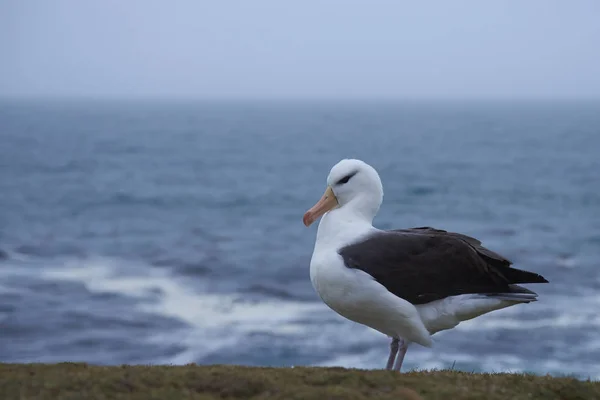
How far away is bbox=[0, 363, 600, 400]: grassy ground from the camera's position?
5.62 meters

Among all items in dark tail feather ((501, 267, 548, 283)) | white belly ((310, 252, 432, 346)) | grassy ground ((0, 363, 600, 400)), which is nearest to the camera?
grassy ground ((0, 363, 600, 400))

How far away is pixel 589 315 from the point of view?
70.5 ft

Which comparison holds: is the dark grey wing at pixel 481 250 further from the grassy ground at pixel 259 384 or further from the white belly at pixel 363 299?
the grassy ground at pixel 259 384

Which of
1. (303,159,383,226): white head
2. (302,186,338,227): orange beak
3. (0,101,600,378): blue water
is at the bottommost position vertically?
(0,101,600,378): blue water

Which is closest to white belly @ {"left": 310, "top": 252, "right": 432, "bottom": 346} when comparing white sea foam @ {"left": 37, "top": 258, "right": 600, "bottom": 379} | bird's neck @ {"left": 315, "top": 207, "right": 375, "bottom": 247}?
bird's neck @ {"left": 315, "top": 207, "right": 375, "bottom": 247}

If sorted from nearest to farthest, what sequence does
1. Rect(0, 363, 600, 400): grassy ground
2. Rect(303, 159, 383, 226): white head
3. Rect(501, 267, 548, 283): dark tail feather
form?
Rect(0, 363, 600, 400): grassy ground → Rect(501, 267, 548, 283): dark tail feather → Rect(303, 159, 383, 226): white head

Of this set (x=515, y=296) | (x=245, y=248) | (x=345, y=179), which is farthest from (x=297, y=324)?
(x=515, y=296)

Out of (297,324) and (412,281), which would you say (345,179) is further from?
(297,324)

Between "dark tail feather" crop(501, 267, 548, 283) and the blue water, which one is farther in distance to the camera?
the blue water

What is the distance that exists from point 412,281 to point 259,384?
2.12 metres

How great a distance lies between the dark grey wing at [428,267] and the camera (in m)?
7.47

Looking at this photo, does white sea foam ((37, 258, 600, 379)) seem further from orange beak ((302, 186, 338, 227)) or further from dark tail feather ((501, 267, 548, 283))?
dark tail feather ((501, 267, 548, 283))

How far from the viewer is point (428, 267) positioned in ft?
24.8

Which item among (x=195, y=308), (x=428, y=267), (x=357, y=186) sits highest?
(x=357, y=186)
